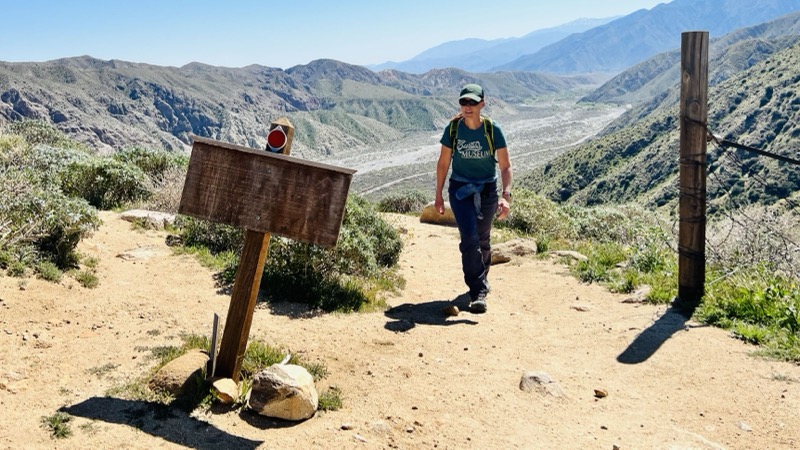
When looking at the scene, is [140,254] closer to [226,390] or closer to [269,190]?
[226,390]

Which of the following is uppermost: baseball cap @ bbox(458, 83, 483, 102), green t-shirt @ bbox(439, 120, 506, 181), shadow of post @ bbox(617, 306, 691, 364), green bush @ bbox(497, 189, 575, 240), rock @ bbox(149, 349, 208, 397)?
baseball cap @ bbox(458, 83, 483, 102)

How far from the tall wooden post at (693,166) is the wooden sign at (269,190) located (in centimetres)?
413

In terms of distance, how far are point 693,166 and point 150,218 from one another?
7572 millimetres

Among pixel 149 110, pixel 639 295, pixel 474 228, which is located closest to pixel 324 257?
pixel 474 228

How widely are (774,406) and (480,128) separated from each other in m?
3.66

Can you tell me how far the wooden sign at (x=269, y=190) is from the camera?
417cm

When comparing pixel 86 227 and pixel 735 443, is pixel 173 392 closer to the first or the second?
pixel 86 227

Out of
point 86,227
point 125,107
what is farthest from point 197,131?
point 86,227

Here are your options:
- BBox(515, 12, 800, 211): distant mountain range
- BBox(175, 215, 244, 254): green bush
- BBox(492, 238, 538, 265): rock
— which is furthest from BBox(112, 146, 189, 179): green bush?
BBox(515, 12, 800, 211): distant mountain range

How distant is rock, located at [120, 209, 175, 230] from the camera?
9203 mm

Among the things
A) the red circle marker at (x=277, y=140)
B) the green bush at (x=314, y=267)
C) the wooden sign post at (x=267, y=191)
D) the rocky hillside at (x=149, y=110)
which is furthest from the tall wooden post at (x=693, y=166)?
the rocky hillside at (x=149, y=110)

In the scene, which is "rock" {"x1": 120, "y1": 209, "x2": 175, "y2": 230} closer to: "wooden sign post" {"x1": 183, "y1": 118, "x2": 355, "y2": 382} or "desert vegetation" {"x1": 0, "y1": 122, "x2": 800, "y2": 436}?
"desert vegetation" {"x1": 0, "y1": 122, "x2": 800, "y2": 436}

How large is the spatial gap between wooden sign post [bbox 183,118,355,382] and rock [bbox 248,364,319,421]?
38.0 inches

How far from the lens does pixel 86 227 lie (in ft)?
22.3
